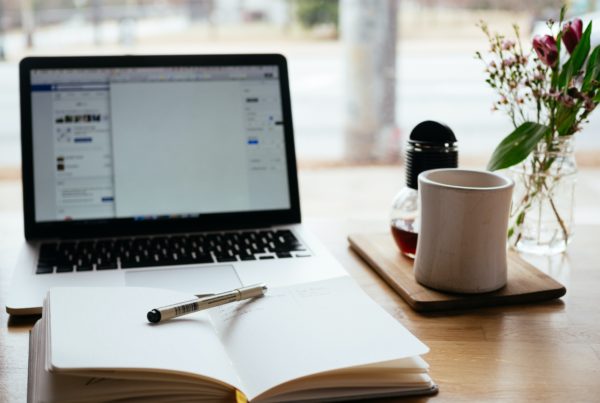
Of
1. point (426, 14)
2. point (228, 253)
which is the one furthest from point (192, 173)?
point (426, 14)

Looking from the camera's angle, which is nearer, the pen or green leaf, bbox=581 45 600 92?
the pen

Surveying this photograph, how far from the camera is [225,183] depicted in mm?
1155

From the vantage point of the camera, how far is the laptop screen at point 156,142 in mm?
1104

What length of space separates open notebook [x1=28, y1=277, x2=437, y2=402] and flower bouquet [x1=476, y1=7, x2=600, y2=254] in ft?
1.30

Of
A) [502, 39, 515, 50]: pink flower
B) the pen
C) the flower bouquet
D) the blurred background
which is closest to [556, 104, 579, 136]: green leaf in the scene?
the flower bouquet

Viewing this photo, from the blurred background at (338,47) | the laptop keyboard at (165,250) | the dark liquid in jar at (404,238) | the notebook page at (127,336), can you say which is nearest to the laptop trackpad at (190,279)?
the laptop keyboard at (165,250)

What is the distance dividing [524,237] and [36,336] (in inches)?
28.3

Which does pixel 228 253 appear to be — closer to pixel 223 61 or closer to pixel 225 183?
pixel 225 183

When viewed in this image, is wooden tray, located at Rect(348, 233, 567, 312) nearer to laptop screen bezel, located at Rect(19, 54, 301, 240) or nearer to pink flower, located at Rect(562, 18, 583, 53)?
laptop screen bezel, located at Rect(19, 54, 301, 240)

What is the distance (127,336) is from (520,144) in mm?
618

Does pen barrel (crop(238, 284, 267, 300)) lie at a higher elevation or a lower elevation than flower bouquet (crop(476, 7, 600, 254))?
lower

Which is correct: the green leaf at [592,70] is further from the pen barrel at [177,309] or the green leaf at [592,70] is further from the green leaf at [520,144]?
the pen barrel at [177,309]

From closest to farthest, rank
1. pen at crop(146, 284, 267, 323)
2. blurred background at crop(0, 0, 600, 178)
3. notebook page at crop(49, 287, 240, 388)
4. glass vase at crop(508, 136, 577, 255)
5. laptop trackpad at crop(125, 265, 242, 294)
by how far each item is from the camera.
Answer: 1. notebook page at crop(49, 287, 240, 388)
2. pen at crop(146, 284, 267, 323)
3. laptop trackpad at crop(125, 265, 242, 294)
4. glass vase at crop(508, 136, 577, 255)
5. blurred background at crop(0, 0, 600, 178)

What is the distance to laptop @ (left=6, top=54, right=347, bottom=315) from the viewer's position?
1.07 meters
